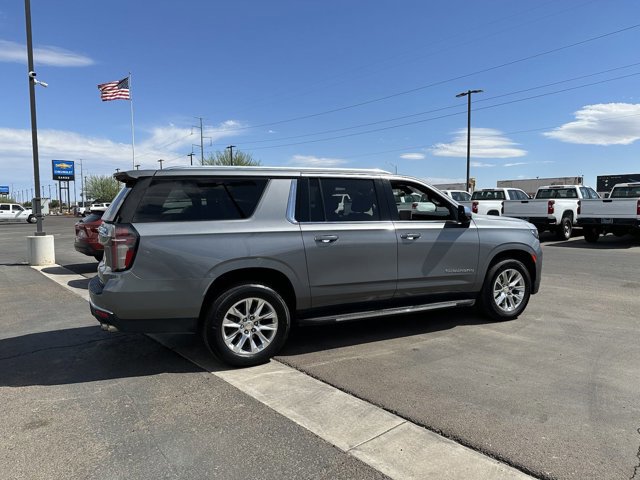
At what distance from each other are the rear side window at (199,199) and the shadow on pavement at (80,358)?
1484 millimetres

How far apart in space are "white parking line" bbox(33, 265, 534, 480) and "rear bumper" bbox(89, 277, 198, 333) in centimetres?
54

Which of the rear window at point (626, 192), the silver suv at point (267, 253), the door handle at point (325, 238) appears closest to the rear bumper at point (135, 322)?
the silver suv at point (267, 253)

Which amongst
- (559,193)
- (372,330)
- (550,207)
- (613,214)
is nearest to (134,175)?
(372,330)

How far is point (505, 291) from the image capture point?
625cm

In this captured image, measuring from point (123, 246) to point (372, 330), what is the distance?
10.0 feet

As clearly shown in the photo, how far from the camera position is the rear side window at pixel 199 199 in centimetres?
439

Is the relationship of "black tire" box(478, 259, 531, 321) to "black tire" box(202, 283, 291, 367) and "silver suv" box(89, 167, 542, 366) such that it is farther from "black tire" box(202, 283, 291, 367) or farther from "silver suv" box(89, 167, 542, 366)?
"black tire" box(202, 283, 291, 367)

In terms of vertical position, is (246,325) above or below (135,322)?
below

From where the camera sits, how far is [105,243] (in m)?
4.42

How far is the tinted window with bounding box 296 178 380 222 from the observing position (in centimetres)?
498

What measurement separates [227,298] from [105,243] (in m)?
1.22

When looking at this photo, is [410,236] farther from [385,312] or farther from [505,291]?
[505,291]

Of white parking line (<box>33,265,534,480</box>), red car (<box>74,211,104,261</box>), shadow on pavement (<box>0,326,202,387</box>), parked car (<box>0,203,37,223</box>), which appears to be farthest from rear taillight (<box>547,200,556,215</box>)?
parked car (<box>0,203,37,223</box>)

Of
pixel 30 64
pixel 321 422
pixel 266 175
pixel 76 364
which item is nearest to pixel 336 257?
pixel 266 175
